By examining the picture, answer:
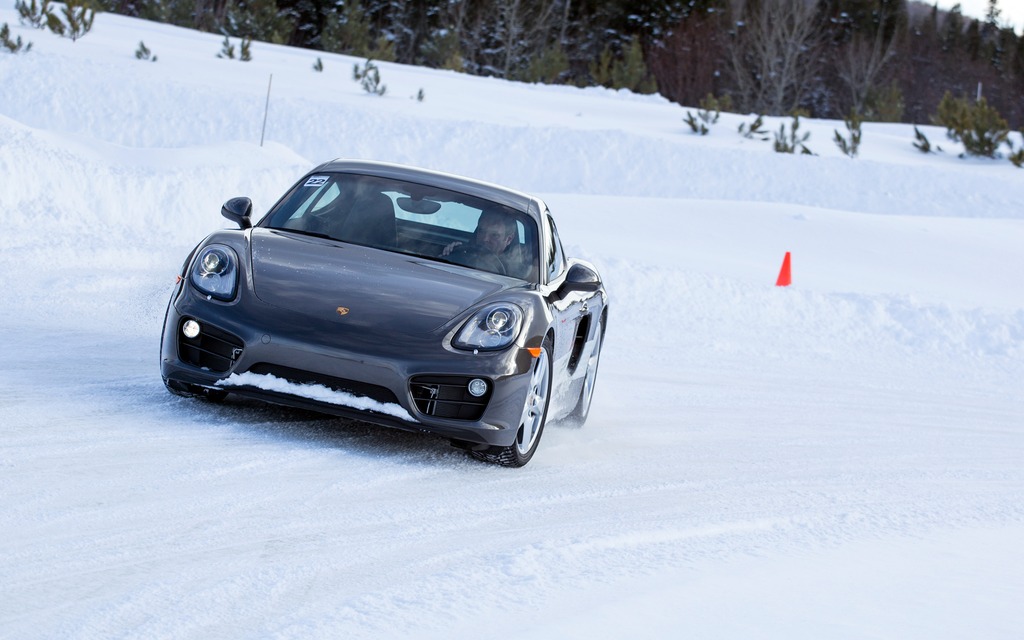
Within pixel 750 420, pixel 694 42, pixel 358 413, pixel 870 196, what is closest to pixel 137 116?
pixel 870 196

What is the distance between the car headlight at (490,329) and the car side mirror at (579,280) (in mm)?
889

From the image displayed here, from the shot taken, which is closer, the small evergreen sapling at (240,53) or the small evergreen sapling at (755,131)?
the small evergreen sapling at (755,131)

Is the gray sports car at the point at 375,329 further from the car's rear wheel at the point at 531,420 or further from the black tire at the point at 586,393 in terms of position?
the black tire at the point at 586,393

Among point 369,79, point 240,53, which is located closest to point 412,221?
point 369,79

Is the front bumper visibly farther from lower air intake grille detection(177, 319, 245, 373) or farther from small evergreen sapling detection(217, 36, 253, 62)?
small evergreen sapling detection(217, 36, 253, 62)

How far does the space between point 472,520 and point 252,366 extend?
1333mm

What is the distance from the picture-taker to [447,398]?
5.80 metres

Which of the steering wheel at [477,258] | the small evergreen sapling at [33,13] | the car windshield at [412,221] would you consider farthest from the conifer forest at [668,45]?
the steering wheel at [477,258]

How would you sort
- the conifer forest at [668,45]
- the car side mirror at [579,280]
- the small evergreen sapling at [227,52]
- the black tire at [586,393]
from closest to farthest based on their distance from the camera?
the car side mirror at [579,280]
the black tire at [586,393]
the small evergreen sapling at [227,52]
the conifer forest at [668,45]

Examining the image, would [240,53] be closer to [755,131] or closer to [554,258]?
[755,131]

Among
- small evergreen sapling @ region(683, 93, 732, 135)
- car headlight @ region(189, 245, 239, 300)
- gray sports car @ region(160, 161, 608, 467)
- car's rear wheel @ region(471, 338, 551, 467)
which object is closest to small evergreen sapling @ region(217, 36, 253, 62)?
small evergreen sapling @ region(683, 93, 732, 135)

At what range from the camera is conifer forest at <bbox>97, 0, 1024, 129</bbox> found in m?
49.3

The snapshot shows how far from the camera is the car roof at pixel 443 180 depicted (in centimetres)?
728

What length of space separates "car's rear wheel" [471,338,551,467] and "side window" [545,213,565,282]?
2.54ft
